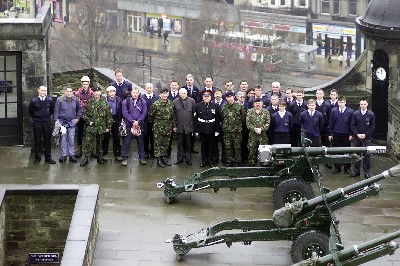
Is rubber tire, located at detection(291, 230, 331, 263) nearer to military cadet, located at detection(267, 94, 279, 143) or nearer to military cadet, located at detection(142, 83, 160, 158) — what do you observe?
military cadet, located at detection(267, 94, 279, 143)

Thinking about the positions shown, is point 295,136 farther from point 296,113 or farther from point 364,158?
point 364,158

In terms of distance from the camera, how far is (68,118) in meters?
22.3

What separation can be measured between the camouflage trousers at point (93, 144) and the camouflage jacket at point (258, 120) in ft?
8.75

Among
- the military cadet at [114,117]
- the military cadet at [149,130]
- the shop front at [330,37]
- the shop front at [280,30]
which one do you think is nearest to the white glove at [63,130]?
the military cadet at [114,117]

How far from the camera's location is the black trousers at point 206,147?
881 inches

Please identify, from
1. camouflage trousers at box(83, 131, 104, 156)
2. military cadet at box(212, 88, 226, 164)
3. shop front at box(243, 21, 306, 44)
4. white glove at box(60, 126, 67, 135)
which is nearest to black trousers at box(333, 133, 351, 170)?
military cadet at box(212, 88, 226, 164)

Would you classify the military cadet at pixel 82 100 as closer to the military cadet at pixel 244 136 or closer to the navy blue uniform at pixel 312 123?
the military cadet at pixel 244 136

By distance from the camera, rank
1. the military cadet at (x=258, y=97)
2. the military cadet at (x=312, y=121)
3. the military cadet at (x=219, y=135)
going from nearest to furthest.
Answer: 1. the military cadet at (x=312, y=121)
2. the military cadet at (x=219, y=135)
3. the military cadet at (x=258, y=97)

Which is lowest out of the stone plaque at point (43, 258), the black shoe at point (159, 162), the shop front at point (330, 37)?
the shop front at point (330, 37)

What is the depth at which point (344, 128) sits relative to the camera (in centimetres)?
2206

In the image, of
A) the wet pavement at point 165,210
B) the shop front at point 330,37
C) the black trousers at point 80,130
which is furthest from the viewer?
the shop front at point 330,37

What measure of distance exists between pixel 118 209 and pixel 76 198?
1.59m

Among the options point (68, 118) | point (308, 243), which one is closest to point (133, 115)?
point (68, 118)

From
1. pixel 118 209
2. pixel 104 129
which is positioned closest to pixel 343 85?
pixel 104 129
